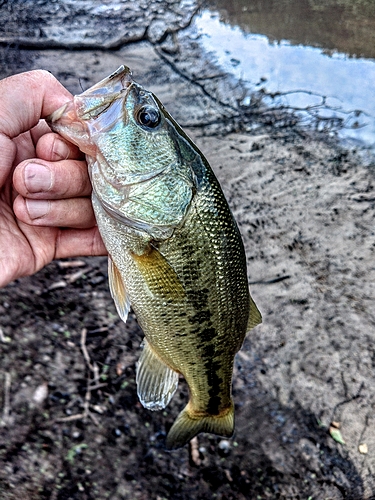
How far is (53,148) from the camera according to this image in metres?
2.05

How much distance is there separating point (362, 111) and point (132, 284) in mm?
5328

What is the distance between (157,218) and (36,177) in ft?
1.88

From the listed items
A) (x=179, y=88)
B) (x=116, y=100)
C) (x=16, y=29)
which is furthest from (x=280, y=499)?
(x=16, y=29)

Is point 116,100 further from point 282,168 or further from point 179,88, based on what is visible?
point 179,88

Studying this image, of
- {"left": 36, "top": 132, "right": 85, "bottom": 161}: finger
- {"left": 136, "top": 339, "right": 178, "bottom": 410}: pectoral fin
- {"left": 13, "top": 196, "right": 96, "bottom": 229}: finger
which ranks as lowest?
{"left": 136, "top": 339, "right": 178, "bottom": 410}: pectoral fin

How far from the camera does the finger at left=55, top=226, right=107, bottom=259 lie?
8.37 ft

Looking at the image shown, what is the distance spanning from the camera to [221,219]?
197 cm

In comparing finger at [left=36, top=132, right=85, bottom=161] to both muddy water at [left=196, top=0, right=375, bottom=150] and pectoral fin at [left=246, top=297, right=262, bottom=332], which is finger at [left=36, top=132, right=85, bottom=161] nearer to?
pectoral fin at [left=246, top=297, right=262, bottom=332]

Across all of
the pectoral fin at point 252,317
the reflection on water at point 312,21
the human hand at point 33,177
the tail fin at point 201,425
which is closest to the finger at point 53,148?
the human hand at point 33,177

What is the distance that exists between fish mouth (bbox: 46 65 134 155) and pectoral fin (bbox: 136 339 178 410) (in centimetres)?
102

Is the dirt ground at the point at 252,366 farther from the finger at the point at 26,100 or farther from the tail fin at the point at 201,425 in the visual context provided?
the finger at the point at 26,100

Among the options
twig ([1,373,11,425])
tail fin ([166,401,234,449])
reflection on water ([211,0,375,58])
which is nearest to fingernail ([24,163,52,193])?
tail fin ([166,401,234,449])

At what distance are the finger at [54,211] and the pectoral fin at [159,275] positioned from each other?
0.49m

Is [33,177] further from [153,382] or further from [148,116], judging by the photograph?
[153,382]
